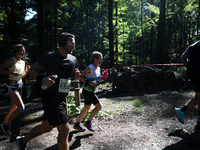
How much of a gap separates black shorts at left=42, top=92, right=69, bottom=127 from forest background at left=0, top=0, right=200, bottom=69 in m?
6.98

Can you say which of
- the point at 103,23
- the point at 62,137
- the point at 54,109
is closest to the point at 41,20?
the point at 54,109

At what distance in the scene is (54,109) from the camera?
8.07ft

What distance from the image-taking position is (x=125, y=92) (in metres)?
9.21

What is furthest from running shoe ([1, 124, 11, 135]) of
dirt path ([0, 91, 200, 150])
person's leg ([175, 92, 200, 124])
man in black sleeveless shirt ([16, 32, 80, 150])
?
person's leg ([175, 92, 200, 124])

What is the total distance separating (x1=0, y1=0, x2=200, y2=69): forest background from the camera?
13570mm

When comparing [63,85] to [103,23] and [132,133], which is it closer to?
[132,133]

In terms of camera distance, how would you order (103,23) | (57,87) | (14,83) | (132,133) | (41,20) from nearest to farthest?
(57,87) → (132,133) → (14,83) → (41,20) → (103,23)

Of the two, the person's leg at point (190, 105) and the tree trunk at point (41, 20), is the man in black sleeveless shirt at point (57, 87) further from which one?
the tree trunk at point (41, 20)

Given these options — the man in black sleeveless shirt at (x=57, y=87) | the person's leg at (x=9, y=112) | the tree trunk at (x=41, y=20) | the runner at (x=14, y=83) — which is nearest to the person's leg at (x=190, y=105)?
the man in black sleeveless shirt at (x=57, y=87)

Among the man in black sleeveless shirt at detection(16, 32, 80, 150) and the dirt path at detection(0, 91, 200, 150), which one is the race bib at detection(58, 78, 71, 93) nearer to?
the man in black sleeveless shirt at detection(16, 32, 80, 150)

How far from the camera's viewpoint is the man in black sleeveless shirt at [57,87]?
2418 mm

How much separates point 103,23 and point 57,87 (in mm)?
38945

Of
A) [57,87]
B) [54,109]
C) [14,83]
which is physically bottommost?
[54,109]

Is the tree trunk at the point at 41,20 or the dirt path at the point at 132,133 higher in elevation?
the tree trunk at the point at 41,20
